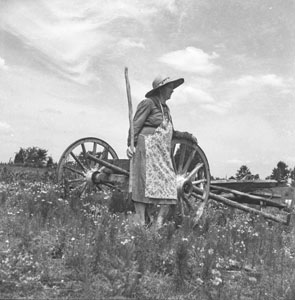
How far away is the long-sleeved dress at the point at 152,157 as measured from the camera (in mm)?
6017

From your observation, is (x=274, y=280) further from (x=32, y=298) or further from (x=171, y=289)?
(x=32, y=298)

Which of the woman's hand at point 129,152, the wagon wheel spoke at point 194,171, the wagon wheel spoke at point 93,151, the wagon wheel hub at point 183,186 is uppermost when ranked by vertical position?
the wagon wheel spoke at point 93,151

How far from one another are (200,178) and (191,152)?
618mm

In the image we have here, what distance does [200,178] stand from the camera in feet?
24.3

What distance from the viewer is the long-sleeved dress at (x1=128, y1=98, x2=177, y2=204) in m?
6.02

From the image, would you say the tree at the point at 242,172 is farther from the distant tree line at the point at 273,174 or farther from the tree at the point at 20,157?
the tree at the point at 20,157

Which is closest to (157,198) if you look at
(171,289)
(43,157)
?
(171,289)

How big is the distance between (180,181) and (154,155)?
0.87 metres

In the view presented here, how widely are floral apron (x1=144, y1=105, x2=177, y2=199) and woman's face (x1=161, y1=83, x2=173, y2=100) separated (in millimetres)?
319

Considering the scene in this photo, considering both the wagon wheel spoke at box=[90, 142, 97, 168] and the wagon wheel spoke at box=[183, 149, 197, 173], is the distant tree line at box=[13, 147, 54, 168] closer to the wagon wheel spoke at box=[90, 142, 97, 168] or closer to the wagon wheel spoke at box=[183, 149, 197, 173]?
A: the wagon wheel spoke at box=[90, 142, 97, 168]

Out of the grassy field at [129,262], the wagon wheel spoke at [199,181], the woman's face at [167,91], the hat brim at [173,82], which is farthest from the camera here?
the wagon wheel spoke at [199,181]

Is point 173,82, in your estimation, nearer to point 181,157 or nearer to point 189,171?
point 181,157

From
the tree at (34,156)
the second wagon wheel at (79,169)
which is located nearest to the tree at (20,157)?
the tree at (34,156)

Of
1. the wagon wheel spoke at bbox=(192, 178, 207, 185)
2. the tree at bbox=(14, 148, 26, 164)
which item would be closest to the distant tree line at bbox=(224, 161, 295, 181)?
the wagon wheel spoke at bbox=(192, 178, 207, 185)
